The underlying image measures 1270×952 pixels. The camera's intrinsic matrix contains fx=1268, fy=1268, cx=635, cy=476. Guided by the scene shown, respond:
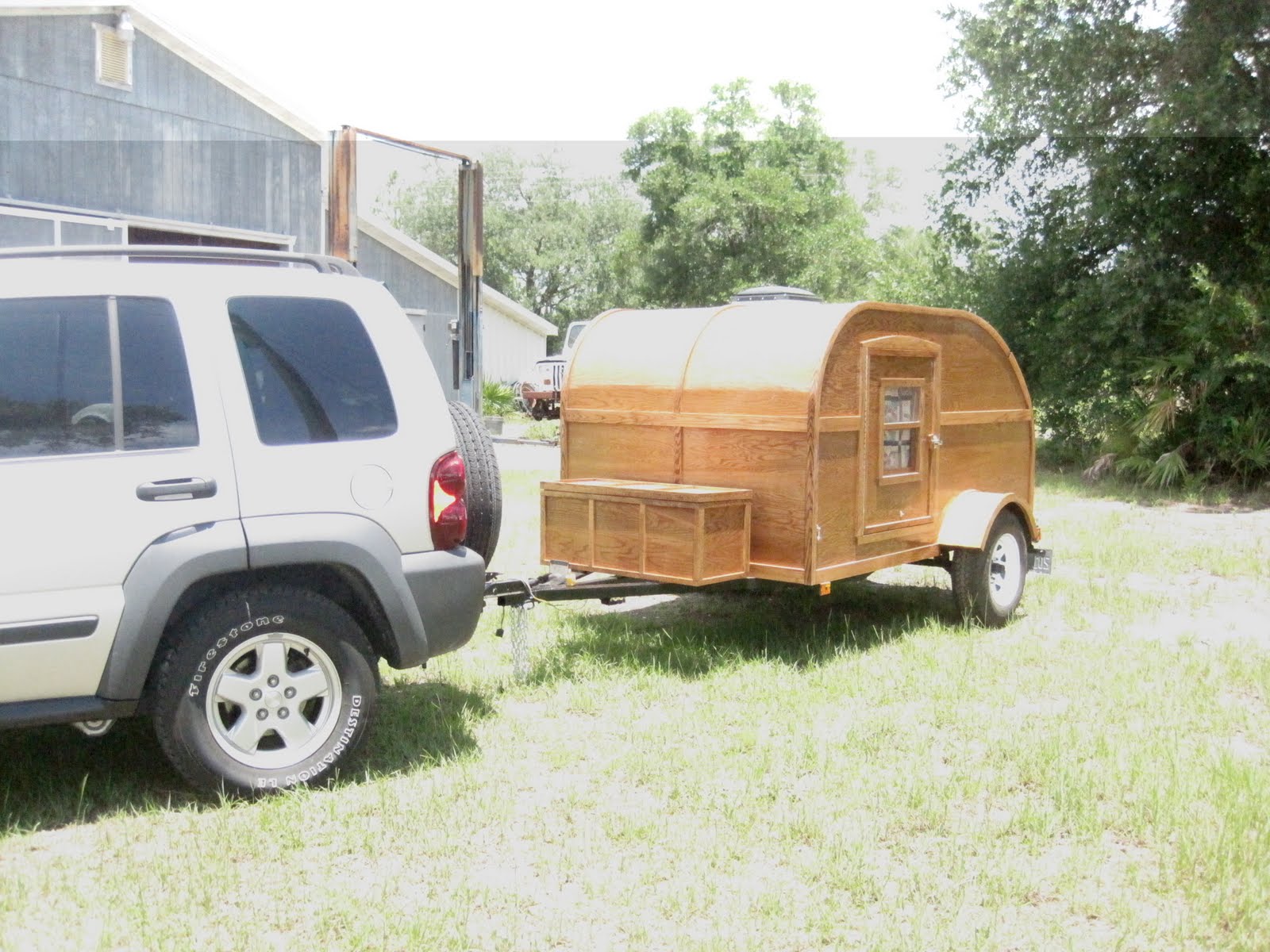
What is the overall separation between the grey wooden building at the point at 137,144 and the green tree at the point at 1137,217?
1021 cm

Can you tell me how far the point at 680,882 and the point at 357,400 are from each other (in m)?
2.26

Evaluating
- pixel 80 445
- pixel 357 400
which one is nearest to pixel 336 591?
pixel 357 400

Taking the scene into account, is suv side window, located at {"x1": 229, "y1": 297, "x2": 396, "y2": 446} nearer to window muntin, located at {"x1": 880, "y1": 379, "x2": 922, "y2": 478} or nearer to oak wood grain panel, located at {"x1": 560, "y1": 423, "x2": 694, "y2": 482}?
oak wood grain panel, located at {"x1": 560, "y1": 423, "x2": 694, "y2": 482}

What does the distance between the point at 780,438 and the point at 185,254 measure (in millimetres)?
3274

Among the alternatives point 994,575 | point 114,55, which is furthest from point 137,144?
point 994,575

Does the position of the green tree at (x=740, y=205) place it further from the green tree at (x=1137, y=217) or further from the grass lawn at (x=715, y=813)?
the grass lawn at (x=715, y=813)

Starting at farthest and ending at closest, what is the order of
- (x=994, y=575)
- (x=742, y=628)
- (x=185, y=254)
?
(x=994, y=575), (x=742, y=628), (x=185, y=254)

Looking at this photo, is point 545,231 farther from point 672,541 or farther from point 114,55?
point 672,541

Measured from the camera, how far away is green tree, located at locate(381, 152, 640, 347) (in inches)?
2499

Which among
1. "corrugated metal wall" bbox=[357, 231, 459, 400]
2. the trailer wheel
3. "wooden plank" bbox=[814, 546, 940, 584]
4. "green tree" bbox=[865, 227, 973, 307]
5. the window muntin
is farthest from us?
"corrugated metal wall" bbox=[357, 231, 459, 400]

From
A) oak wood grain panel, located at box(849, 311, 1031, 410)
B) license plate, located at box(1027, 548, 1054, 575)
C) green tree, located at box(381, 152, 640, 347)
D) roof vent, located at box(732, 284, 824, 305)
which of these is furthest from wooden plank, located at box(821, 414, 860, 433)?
green tree, located at box(381, 152, 640, 347)

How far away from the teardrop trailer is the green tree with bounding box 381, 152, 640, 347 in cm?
5388

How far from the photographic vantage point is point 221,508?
4723 millimetres

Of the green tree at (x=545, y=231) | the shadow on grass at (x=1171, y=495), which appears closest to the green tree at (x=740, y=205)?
the green tree at (x=545, y=231)
